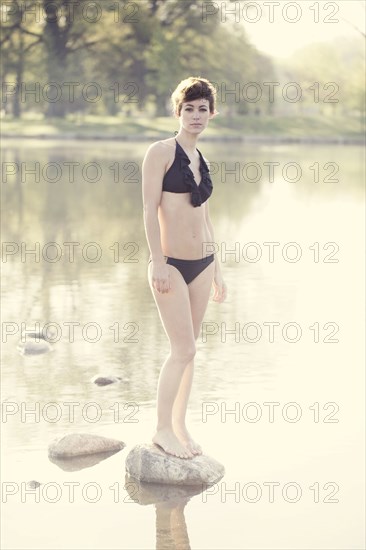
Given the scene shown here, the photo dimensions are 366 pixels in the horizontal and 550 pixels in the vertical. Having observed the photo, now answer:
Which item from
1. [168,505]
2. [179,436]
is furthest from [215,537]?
[179,436]

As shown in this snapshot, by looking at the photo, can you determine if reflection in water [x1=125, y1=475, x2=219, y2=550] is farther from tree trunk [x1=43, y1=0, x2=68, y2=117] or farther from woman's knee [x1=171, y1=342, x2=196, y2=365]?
tree trunk [x1=43, y1=0, x2=68, y2=117]

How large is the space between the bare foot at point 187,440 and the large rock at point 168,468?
4cm

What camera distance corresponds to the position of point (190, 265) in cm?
764

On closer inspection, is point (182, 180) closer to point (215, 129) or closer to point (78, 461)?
point (78, 461)

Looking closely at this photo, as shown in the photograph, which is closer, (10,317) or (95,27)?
(10,317)

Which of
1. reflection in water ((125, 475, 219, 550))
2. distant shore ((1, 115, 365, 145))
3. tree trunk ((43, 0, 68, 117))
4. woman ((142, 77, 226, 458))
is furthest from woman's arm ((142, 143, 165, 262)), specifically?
tree trunk ((43, 0, 68, 117))

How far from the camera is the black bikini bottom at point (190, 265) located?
7613 mm

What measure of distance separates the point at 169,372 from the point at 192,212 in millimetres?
1019

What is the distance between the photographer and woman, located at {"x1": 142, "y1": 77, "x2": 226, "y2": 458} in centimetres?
741

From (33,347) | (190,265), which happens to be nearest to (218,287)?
(190,265)

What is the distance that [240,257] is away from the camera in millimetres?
17984

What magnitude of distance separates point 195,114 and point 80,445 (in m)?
2.31

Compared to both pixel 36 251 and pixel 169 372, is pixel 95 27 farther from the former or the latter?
pixel 169 372

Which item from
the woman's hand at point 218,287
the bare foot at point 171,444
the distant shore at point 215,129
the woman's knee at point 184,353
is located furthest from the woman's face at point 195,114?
the distant shore at point 215,129
